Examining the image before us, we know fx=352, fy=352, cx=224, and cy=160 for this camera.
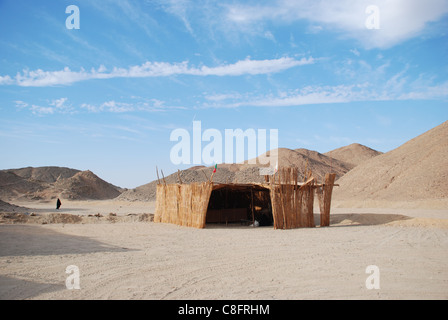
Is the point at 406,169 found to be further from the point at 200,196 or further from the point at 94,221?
the point at 94,221

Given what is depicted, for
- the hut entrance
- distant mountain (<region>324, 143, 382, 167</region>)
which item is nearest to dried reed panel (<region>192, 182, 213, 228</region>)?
the hut entrance

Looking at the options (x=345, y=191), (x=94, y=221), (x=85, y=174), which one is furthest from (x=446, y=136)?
(x=85, y=174)

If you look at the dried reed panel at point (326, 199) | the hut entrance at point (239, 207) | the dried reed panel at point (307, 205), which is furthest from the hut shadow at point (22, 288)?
the hut entrance at point (239, 207)

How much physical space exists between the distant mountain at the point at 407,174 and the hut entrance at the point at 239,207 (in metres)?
14.9

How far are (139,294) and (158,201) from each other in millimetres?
12010

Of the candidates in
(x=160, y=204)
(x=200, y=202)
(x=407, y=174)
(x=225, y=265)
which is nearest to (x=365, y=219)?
(x=200, y=202)

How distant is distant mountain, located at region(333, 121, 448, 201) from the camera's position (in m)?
27.8

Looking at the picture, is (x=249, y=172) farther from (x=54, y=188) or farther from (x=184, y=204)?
(x=184, y=204)

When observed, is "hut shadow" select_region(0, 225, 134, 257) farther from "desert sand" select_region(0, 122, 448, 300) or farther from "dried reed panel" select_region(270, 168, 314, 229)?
"dried reed panel" select_region(270, 168, 314, 229)

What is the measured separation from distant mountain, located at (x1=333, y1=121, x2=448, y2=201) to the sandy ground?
18719 millimetres

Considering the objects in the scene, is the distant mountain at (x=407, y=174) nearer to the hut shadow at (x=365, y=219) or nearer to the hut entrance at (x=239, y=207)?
the hut shadow at (x=365, y=219)
